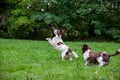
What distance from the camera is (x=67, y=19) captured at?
19.1 meters

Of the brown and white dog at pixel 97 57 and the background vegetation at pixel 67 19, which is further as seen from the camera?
the background vegetation at pixel 67 19

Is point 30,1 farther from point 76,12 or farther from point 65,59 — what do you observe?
point 65,59

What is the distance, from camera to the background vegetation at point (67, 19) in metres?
18.9

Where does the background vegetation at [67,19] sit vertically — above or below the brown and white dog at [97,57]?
below

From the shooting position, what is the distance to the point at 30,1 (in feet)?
64.5

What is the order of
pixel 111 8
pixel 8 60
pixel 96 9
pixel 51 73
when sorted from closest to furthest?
pixel 51 73, pixel 8 60, pixel 96 9, pixel 111 8

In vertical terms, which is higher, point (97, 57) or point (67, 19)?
point (97, 57)

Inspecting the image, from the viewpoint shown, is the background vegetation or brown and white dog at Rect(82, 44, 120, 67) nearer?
brown and white dog at Rect(82, 44, 120, 67)

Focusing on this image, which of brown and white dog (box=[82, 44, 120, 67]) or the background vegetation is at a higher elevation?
brown and white dog (box=[82, 44, 120, 67])

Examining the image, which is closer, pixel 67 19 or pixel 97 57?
pixel 97 57

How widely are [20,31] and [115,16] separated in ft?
18.3

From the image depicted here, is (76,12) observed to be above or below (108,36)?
above

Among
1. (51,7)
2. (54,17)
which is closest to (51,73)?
(54,17)

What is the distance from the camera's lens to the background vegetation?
18938 mm
